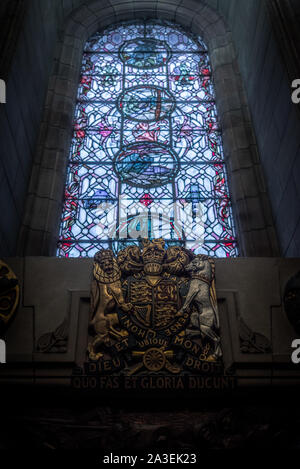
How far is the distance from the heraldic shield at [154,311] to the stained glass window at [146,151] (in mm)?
1613

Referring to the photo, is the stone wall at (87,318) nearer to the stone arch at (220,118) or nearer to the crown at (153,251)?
the crown at (153,251)

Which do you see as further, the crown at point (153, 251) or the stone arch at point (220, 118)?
the stone arch at point (220, 118)

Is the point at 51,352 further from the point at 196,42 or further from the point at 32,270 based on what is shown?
the point at 196,42

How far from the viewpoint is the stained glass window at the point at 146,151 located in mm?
7258

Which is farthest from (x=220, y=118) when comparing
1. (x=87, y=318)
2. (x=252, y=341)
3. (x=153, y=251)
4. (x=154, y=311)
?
(x=87, y=318)

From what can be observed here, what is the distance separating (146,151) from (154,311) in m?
4.03

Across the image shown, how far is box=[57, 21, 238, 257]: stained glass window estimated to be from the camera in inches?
286

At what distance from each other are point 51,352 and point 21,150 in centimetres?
366

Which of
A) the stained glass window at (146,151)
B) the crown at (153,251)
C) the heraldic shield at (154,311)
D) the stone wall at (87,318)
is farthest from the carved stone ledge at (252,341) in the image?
the stained glass window at (146,151)

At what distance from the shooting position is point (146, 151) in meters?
8.33

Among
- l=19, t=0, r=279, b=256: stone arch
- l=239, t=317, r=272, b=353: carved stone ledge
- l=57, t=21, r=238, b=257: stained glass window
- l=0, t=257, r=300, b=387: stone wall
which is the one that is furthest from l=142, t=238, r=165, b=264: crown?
l=19, t=0, r=279, b=256: stone arch

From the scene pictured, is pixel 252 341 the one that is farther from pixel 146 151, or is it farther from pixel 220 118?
pixel 220 118

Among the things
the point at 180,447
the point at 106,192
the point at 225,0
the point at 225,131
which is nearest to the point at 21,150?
the point at 106,192

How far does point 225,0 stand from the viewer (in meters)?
10.1
